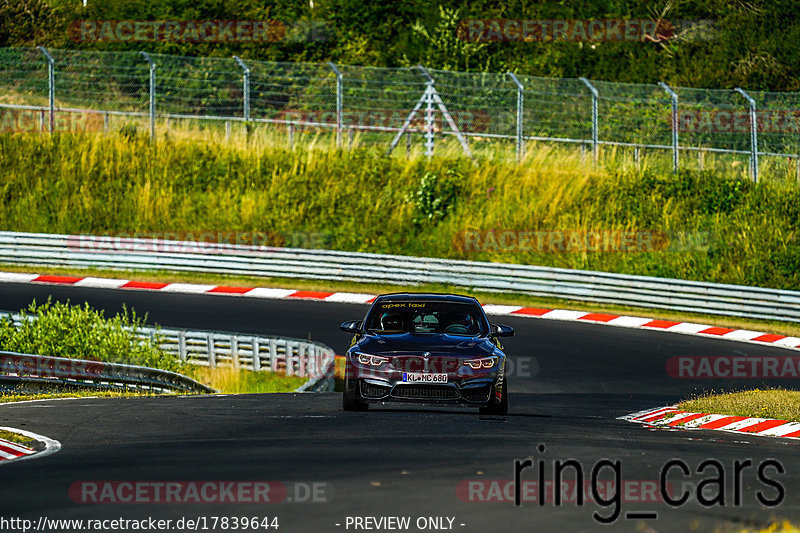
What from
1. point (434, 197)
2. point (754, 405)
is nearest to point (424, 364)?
point (754, 405)

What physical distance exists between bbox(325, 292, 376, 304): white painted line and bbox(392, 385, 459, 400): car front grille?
52.4 feet

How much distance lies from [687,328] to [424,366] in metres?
14.9

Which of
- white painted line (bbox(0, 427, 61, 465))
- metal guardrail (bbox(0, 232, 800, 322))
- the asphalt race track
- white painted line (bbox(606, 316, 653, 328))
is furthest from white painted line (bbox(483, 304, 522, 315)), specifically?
white painted line (bbox(0, 427, 61, 465))

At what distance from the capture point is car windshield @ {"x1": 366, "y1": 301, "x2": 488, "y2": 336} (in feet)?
48.8

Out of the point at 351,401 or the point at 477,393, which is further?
the point at 351,401

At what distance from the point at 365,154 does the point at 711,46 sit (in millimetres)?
14885

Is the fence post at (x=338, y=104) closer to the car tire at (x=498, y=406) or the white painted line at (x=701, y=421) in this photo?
the white painted line at (x=701, y=421)

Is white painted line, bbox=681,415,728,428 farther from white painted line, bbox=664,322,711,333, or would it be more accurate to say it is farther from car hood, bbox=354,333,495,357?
white painted line, bbox=664,322,711,333

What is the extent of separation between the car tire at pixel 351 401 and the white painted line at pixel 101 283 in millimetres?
18099

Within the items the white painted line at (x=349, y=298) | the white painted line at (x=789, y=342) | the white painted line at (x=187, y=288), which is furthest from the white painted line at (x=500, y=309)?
the white painted line at (x=187, y=288)

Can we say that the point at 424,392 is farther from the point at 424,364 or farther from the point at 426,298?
the point at 426,298

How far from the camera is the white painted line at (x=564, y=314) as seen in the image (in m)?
28.5

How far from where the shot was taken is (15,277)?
32500 mm

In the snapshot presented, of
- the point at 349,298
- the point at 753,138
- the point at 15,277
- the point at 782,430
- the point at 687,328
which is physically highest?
the point at 753,138
